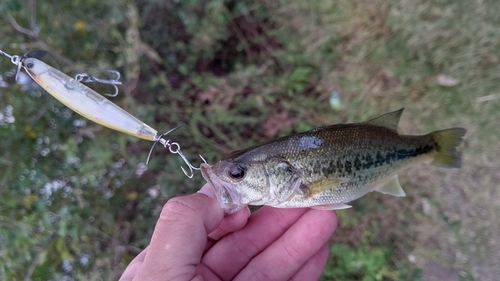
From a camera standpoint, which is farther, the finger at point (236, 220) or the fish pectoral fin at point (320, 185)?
the finger at point (236, 220)

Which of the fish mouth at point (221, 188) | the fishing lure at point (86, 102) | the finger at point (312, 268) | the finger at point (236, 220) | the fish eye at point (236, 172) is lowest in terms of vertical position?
the finger at point (312, 268)

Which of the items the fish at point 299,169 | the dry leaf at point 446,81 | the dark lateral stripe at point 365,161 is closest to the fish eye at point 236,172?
the fish at point 299,169

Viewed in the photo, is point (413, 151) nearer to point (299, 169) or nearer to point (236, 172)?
point (299, 169)

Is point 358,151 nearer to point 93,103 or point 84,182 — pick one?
point 93,103

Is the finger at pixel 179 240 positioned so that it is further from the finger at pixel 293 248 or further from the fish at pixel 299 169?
the finger at pixel 293 248

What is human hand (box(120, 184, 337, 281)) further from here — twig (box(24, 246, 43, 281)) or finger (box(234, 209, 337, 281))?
twig (box(24, 246, 43, 281))

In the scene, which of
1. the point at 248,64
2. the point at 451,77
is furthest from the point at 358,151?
the point at 248,64
